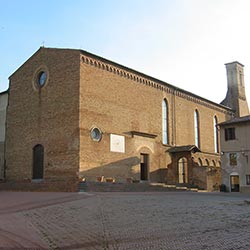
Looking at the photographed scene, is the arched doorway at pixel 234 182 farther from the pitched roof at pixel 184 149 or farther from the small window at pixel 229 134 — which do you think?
the pitched roof at pixel 184 149

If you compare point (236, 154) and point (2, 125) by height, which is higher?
point (2, 125)

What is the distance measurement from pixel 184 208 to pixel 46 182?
14.3 metres

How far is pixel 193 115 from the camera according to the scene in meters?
39.5

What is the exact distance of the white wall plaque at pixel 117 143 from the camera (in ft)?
92.0

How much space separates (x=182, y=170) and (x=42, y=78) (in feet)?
53.1

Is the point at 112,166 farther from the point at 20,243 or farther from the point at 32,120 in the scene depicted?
the point at 20,243

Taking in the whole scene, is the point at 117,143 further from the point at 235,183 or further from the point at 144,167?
the point at 235,183

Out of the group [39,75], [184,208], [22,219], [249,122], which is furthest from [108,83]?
[22,219]

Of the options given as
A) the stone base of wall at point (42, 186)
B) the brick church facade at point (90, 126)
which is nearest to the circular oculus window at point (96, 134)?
the brick church facade at point (90, 126)

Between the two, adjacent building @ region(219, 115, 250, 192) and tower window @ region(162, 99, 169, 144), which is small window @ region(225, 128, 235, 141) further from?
tower window @ region(162, 99, 169, 144)

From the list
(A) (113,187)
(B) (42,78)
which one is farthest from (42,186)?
(B) (42,78)

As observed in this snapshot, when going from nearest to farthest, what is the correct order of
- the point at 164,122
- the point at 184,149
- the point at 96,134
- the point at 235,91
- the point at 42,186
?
1. the point at 42,186
2. the point at 96,134
3. the point at 184,149
4. the point at 164,122
5. the point at 235,91

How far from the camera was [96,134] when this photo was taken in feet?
88.5

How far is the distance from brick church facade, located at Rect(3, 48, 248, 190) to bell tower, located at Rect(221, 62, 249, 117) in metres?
15.6
